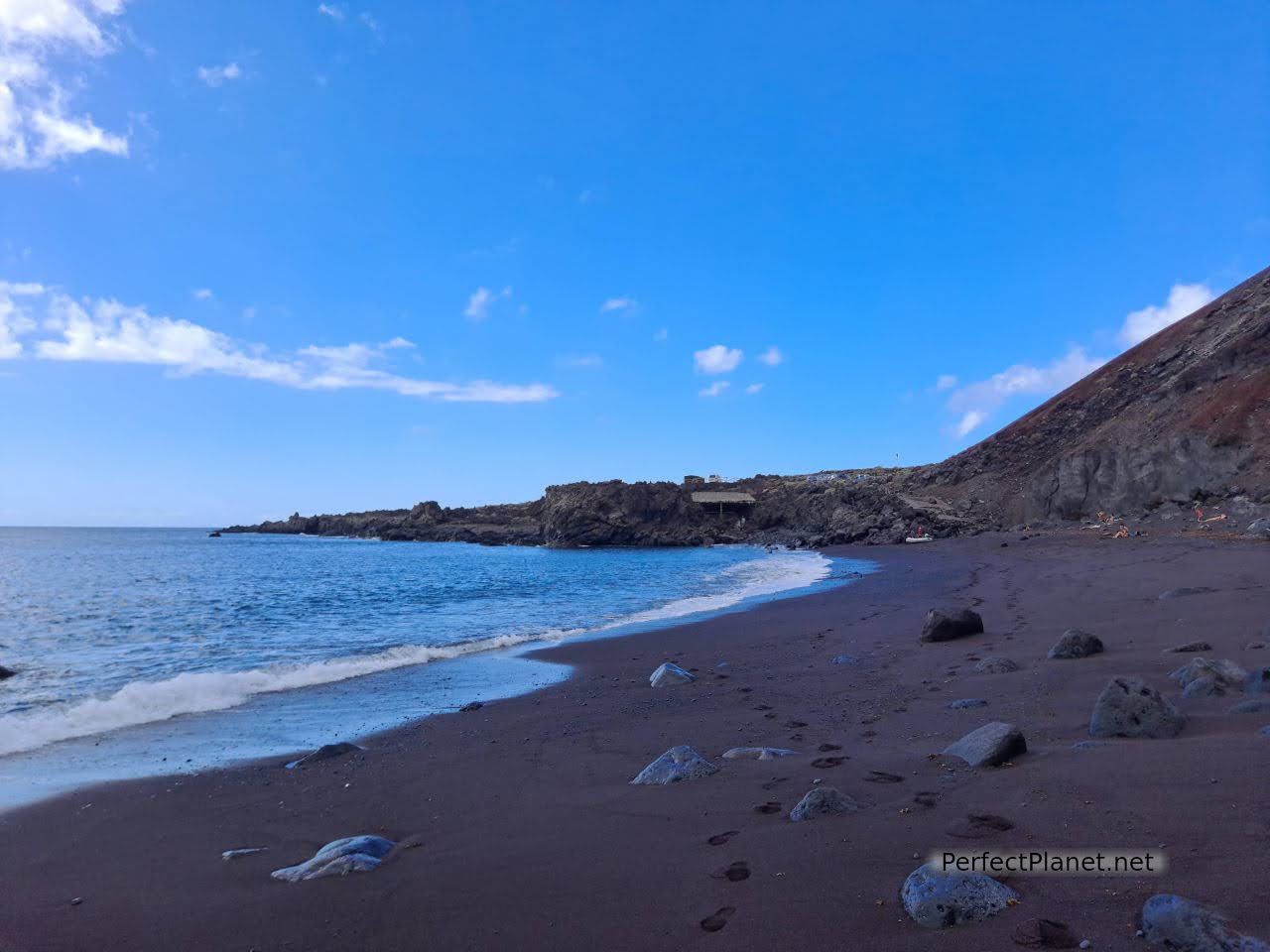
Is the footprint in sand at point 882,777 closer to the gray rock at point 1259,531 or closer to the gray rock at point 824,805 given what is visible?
the gray rock at point 824,805

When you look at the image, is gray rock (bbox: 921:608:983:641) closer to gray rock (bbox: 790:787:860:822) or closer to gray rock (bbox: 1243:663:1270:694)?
gray rock (bbox: 1243:663:1270:694)

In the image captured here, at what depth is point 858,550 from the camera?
146ft

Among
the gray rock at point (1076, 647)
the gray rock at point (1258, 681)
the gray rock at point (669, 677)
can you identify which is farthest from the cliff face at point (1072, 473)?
the gray rock at point (669, 677)

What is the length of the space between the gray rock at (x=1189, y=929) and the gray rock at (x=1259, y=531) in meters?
20.1

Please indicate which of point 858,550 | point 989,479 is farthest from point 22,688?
point 989,479

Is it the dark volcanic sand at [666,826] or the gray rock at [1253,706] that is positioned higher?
the gray rock at [1253,706]

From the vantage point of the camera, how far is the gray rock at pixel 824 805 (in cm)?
400

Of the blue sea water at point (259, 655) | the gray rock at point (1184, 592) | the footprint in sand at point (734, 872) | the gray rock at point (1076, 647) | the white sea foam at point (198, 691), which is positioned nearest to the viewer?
the footprint in sand at point (734, 872)

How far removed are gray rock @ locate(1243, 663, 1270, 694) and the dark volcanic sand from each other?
0.75ft

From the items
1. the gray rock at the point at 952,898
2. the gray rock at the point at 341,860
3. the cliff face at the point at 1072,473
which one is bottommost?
the gray rock at the point at 341,860

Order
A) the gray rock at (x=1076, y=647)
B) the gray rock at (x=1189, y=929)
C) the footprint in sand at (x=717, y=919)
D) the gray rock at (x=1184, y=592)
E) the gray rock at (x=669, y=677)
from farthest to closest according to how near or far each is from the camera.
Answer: the gray rock at (x=1184, y=592) < the gray rock at (x=669, y=677) < the gray rock at (x=1076, y=647) < the footprint in sand at (x=717, y=919) < the gray rock at (x=1189, y=929)

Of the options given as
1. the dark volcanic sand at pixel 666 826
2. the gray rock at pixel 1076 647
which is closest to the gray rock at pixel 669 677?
the dark volcanic sand at pixel 666 826

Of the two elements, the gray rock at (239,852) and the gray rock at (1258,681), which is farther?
the gray rock at (1258,681)

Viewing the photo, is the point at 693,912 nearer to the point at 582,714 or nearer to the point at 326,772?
the point at 326,772
